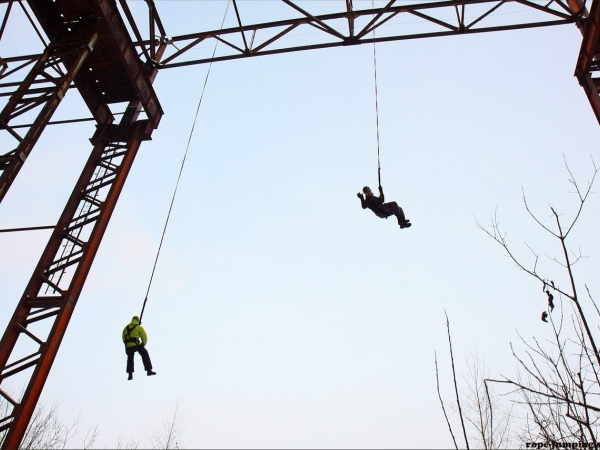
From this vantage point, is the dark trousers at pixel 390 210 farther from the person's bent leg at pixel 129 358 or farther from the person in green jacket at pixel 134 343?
the person's bent leg at pixel 129 358

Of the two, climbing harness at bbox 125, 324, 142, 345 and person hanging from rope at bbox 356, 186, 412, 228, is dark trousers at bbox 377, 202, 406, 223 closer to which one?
person hanging from rope at bbox 356, 186, 412, 228

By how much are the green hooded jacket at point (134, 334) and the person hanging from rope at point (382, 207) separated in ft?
15.2

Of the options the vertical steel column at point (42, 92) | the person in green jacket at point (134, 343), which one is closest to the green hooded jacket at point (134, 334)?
the person in green jacket at point (134, 343)

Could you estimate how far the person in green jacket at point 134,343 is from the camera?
7.59 m

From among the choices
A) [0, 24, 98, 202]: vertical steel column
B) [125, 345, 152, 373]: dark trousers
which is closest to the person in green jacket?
Result: [125, 345, 152, 373]: dark trousers

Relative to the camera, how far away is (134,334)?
764 cm

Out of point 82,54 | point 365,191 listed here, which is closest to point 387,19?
point 365,191

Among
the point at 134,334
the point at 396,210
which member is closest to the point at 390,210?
the point at 396,210

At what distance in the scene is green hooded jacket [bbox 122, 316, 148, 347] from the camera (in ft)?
24.9

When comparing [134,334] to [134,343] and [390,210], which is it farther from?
[390,210]

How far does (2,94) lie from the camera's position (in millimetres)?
6820

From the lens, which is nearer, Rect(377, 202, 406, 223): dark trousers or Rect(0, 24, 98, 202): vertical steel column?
Rect(0, 24, 98, 202): vertical steel column

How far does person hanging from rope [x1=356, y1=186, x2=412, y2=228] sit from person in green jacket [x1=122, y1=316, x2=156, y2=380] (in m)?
4.68

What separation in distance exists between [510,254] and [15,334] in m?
6.38
